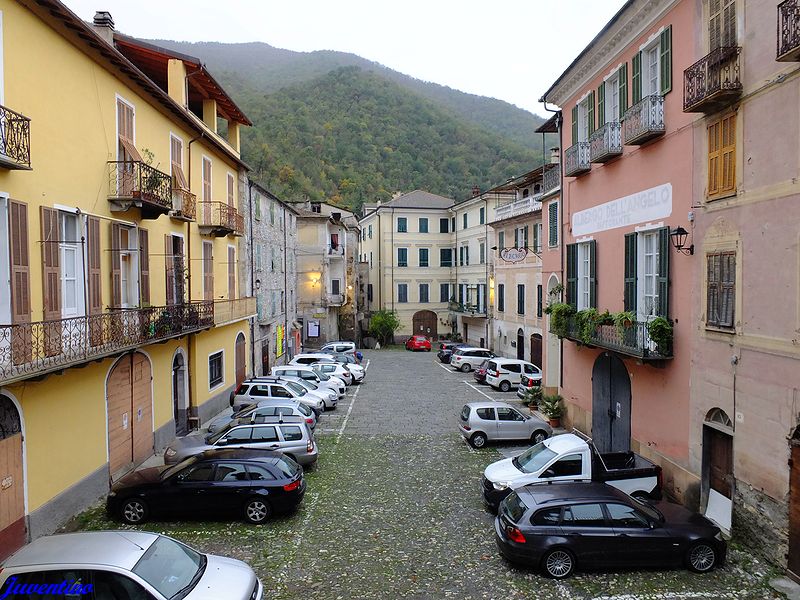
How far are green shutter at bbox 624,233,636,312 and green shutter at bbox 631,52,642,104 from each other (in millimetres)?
3669

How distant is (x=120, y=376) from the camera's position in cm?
1553

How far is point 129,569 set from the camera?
7008 mm

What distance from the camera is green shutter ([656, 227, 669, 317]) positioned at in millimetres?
13875

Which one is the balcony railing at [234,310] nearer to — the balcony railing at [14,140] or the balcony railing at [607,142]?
the balcony railing at [14,140]

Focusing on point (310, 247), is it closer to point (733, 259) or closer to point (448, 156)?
point (733, 259)

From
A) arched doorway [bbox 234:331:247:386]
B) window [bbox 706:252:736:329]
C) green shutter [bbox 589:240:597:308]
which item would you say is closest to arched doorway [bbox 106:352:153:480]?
arched doorway [bbox 234:331:247:386]

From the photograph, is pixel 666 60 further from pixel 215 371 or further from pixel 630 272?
pixel 215 371

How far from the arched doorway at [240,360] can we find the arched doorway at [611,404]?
53.1ft

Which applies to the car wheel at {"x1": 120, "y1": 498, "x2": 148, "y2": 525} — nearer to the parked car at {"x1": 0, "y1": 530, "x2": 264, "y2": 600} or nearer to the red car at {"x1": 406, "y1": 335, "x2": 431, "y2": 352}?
the parked car at {"x1": 0, "y1": 530, "x2": 264, "y2": 600}

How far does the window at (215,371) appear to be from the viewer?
23.2 metres

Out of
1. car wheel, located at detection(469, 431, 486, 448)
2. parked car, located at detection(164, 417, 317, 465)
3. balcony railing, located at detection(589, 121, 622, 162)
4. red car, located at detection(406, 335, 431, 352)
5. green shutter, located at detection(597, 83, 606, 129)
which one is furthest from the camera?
red car, located at detection(406, 335, 431, 352)

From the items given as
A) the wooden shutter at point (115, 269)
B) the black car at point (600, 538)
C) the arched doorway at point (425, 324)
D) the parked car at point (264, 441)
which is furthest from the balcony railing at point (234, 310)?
the arched doorway at point (425, 324)

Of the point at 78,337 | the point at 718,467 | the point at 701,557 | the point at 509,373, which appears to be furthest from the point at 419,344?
the point at 701,557

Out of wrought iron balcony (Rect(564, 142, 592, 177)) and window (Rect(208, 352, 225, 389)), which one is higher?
wrought iron balcony (Rect(564, 142, 592, 177))
